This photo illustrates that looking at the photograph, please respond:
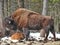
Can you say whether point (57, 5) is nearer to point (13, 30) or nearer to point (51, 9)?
point (51, 9)

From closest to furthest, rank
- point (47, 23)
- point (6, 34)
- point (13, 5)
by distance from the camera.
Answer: point (47, 23) < point (6, 34) < point (13, 5)

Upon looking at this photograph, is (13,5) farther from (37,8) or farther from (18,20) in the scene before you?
(18,20)

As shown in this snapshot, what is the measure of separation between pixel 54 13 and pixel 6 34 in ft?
26.5

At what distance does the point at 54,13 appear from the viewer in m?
15.9

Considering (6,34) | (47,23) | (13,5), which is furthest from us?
(13,5)

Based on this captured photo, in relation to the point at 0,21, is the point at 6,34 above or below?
below

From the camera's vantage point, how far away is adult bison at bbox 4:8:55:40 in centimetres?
752

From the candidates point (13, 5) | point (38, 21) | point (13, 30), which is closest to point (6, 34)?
point (13, 30)

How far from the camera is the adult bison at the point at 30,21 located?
752cm

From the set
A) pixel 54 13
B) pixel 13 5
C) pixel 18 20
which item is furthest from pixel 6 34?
pixel 54 13

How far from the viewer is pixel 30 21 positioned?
7.67 meters

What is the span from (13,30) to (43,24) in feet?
4.68

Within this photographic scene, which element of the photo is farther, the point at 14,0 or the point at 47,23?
the point at 14,0

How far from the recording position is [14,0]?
15.9 metres
